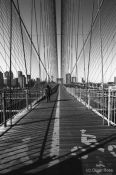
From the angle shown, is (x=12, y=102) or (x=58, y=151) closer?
(x=58, y=151)

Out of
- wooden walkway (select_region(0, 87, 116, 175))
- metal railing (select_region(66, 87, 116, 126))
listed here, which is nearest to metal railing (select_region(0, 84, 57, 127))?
wooden walkway (select_region(0, 87, 116, 175))

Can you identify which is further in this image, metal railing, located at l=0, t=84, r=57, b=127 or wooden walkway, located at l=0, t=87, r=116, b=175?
metal railing, located at l=0, t=84, r=57, b=127

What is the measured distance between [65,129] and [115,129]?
1251mm

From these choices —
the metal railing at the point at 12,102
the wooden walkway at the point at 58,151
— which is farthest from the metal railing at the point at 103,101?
the metal railing at the point at 12,102

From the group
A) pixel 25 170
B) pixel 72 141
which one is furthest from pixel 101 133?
pixel 25 170

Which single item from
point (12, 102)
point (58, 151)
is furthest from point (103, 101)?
point (12, 102)

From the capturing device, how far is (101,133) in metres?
4.29

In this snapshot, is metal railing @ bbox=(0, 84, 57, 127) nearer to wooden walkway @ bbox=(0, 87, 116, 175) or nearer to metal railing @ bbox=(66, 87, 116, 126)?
wooden walkway @ bbox=(0, 87, 116, 175)

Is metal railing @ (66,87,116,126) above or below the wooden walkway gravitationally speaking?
above

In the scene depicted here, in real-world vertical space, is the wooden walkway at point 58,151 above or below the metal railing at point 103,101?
below

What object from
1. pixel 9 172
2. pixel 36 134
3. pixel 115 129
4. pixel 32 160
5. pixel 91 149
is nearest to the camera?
pixel 9 172

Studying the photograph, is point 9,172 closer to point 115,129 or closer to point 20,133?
point 20,133

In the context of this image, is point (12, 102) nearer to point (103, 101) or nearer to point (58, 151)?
point (103, 101)

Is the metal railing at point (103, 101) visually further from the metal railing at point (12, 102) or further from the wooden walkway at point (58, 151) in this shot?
the metal railing at point (12, 102)
